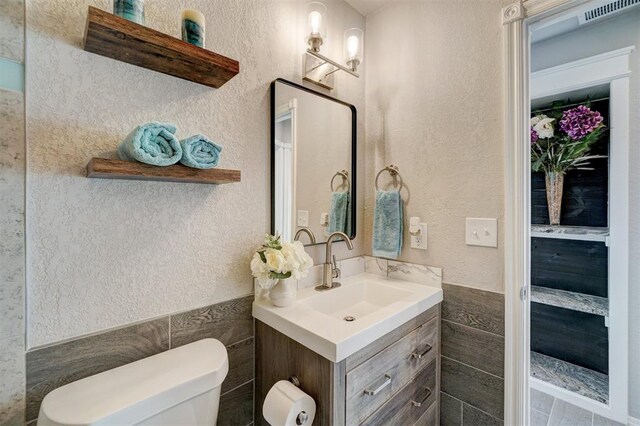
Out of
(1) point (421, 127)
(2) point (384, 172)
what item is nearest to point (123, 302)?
(2) point (384, 172)

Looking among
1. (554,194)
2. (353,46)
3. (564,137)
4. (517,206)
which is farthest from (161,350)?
(564,137)

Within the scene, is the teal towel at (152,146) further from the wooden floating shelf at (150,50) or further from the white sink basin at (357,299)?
the white sink basin at (357,299)

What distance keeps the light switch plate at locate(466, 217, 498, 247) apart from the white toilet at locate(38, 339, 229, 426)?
116 centimetres

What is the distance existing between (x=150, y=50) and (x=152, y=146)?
0.30 m

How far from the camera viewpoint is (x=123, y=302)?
86 cm

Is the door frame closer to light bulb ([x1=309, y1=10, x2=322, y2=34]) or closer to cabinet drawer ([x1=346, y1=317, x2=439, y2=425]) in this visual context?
cabinet drawer ([x1=346, y1=317, x2=439, y2=425])

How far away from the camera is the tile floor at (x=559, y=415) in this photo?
64.9 inches

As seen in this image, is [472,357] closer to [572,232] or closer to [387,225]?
[387,225]

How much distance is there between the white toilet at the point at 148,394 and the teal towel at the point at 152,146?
60 centimetres

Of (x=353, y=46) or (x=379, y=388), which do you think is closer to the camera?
(x=379, y=388)

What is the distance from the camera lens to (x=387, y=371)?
1019 mm

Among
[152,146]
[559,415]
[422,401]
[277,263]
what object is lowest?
[559,415]

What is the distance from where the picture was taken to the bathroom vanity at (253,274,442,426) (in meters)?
0.86

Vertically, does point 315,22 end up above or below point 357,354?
above
